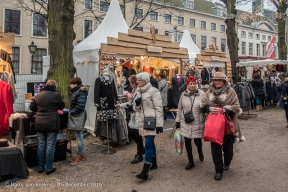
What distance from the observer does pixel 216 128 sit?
4.02 m

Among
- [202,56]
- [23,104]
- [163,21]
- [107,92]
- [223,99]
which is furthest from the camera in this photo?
[163,21]

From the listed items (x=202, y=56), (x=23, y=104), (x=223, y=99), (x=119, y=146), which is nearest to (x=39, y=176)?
(x=119, y=146)

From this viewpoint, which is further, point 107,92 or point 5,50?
point 5,50

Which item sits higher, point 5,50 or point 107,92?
point 5,50

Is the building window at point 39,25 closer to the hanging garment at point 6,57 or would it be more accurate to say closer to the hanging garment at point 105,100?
the hanging garment at point 6,57

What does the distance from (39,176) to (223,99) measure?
342cm

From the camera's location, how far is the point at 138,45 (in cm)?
877

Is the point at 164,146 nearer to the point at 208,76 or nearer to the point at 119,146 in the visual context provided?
the point at 119,146

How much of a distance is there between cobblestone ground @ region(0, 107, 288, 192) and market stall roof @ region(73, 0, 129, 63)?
10.0 ft

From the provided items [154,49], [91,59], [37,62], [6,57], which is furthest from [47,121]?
Result: [37,62]

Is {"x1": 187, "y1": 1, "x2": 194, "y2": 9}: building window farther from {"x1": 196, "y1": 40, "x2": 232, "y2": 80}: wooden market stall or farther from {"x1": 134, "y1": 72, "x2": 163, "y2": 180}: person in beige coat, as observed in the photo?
{"x1": 134, "y1": 72, "x2": 163, "y2": 180}: person in beige coat

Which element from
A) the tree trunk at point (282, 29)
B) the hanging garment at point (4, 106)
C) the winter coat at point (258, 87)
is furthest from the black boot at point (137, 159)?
the tree trunk at point (282, 29)

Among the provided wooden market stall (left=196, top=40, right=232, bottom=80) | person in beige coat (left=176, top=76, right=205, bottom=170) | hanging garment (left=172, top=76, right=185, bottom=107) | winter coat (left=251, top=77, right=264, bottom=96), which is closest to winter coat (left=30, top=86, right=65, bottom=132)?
person in beige coat (left=176, top=76, right=205, bottom=170)

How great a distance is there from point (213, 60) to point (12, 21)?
19.0 m
